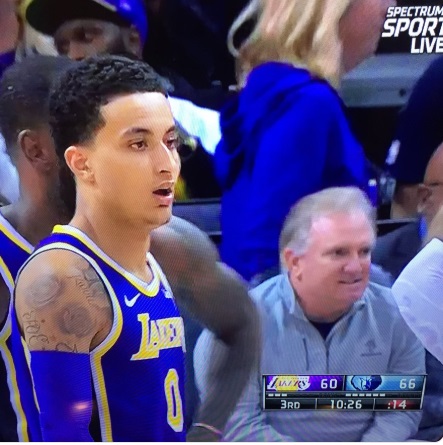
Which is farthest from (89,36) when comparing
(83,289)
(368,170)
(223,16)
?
(368,170)

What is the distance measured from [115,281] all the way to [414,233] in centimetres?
80

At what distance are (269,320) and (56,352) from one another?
558 mm

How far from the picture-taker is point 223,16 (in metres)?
1.68

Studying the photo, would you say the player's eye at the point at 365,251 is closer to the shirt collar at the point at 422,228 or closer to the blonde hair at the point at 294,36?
the shirt collar at the point at 422,228

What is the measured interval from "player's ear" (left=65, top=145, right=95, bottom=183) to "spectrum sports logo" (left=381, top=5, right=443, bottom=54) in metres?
0.80

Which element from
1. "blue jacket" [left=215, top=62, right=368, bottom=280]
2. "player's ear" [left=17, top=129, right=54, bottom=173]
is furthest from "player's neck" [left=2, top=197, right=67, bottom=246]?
"blue jacket" [left=215, top=62, right=368, bottom=280]

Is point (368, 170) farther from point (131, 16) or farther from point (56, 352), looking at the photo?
point (56, 352)

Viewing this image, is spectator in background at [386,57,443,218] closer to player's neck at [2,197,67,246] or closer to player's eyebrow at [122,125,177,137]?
player's eyebrow at [122,125,177,137]

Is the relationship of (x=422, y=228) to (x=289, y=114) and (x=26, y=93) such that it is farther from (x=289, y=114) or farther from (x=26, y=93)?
(x=26, y=93)

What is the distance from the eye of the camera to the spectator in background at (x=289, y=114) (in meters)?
1.71

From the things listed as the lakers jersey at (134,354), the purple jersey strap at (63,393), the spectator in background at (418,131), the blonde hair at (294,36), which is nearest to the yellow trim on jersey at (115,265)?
the lakers jersey at (134,354)

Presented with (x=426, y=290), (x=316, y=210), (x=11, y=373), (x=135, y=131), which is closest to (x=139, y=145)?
(x=135, y=131)

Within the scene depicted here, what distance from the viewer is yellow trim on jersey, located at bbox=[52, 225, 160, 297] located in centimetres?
177

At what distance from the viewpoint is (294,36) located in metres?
1.71
